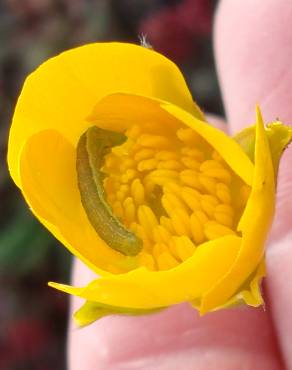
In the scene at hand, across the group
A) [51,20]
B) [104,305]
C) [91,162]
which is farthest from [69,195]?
[51,20]

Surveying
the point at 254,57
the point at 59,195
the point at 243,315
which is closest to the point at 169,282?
the point at 59,195

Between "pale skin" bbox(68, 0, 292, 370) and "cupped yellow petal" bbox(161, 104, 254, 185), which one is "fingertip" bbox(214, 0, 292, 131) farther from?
"cupped yellow petal" bbox(161, 104, 254, 185)

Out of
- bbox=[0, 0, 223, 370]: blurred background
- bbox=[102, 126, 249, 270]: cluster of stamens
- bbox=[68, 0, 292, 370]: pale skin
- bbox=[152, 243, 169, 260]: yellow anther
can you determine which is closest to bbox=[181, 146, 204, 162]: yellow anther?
bbox=[102, 126, 249, 270]: cluster of stamens

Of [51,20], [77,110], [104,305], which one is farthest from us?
[51,20]

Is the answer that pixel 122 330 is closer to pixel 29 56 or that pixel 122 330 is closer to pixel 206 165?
pixel 206 165

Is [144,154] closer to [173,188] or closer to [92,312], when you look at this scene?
[173,188]

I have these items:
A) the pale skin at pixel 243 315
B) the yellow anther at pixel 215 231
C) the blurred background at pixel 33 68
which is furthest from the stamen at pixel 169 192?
the blurred background at pixel 33 68
